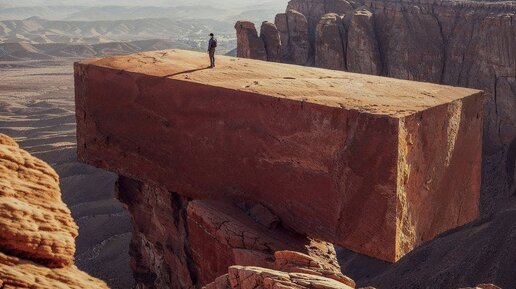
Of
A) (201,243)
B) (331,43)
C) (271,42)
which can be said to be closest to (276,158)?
(201,243)

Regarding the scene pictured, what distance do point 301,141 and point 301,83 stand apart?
3.31 feet

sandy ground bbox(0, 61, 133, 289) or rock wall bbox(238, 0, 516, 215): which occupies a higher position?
rock wall bbox(238, 0, 516, 215)

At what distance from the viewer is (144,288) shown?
892 cm

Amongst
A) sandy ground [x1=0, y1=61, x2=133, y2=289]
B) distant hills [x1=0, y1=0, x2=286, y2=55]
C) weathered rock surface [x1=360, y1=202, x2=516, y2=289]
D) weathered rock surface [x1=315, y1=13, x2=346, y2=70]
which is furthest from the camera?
distant hills [x1=0, y1=0, x2=286, y2=55]

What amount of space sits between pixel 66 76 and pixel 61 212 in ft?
238

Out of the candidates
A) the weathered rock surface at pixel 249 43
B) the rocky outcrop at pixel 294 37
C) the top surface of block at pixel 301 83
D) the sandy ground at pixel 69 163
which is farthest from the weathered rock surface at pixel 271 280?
the rocky outcrop at pixel 294 37

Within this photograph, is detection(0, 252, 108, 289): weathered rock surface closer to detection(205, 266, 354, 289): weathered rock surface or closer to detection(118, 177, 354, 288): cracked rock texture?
detection(205, 266, 354, 289): weathered rock surface

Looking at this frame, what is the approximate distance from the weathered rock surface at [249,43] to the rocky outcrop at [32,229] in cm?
2458

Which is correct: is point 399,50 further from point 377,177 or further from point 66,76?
point 66,76

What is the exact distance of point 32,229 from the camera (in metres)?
5.03

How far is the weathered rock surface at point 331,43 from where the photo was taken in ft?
107

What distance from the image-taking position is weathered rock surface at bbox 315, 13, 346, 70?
32500 mm

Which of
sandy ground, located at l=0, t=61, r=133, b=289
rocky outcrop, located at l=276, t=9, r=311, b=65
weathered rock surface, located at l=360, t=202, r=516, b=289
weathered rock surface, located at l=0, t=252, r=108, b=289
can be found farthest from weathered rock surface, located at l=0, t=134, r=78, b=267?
rocky outcrop, located at l=276, t=9, r=311, b=65

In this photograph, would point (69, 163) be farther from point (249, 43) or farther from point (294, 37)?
point (294, 37)
